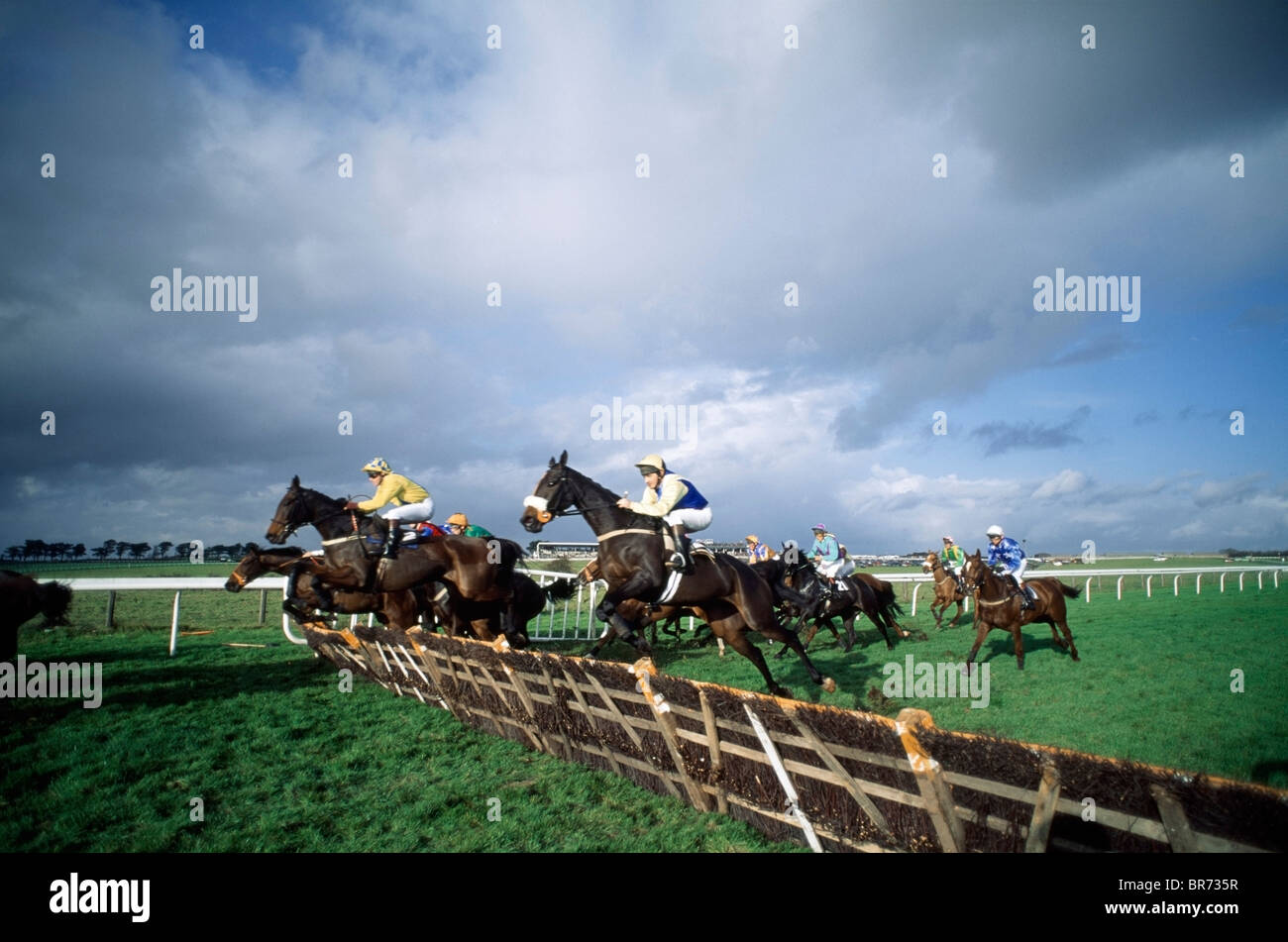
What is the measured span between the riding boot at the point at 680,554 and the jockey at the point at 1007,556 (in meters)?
5.76

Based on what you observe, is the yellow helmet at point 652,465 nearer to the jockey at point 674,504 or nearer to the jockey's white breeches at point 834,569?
the jockey at point 674,504

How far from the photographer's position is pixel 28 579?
5.85 m

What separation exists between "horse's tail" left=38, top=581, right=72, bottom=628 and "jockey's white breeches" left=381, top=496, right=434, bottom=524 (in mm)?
3102

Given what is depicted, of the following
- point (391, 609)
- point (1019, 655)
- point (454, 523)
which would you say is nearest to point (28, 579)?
point (391, 609)

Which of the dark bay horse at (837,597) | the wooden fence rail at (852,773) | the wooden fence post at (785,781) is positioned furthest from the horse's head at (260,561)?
the dark bay horse at (837,597)

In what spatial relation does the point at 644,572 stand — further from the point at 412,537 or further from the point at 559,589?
the point at 559,589

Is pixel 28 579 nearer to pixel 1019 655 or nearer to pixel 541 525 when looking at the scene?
pixel 541 525

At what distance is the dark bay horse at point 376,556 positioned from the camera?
24.1 feet

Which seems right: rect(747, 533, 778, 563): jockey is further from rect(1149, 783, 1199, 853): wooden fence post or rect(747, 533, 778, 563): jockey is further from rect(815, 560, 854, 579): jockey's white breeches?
rect(1149, 783, 1199, 853): wooden fence post

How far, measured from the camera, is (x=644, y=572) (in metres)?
5.95

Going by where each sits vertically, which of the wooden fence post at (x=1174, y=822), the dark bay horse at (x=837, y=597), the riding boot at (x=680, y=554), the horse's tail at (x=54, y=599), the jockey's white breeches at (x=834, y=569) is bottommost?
the dark bay horse at (x=837, y=597)

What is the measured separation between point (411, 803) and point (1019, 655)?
26.5 feet
